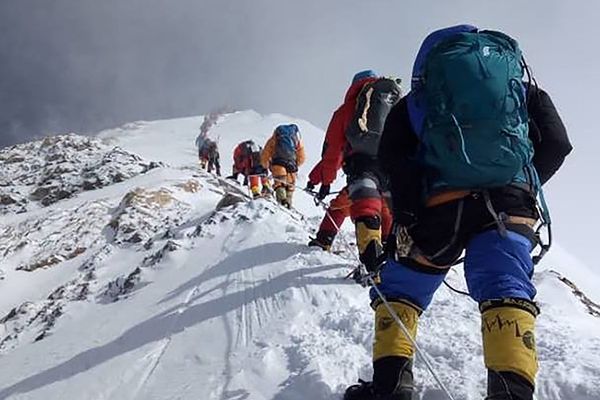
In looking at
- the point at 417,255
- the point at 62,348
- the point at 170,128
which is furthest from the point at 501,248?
the point at 170,128

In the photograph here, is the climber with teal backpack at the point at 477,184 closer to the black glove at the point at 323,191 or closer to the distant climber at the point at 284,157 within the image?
the black glove at the point at 323,191

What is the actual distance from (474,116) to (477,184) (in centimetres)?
32

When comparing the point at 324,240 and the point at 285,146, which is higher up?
the point at 285,146

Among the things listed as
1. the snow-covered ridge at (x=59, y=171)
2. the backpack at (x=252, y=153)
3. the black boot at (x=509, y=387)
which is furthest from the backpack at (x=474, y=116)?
the snow-covered ridge at (x=59, y=171)

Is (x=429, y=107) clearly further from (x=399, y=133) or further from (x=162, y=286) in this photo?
(x=162, y=286)

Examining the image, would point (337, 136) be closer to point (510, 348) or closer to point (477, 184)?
point (477, 184)

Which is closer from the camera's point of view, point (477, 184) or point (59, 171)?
point (477, 184)

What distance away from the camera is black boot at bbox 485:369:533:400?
239cm

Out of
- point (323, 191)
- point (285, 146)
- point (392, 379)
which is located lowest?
point (392, 379)

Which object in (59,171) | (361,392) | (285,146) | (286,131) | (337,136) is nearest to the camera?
(361,392)

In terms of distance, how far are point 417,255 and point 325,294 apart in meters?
2.34

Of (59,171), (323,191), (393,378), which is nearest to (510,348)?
(393,378)

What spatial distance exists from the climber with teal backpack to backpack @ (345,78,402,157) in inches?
97.6

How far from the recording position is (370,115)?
5.77 m
